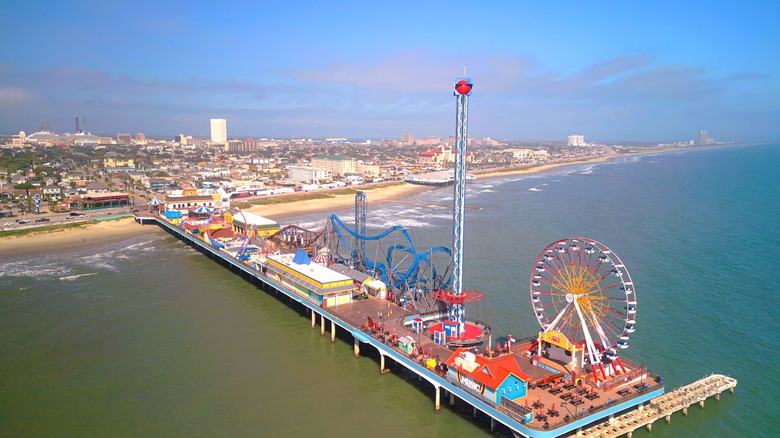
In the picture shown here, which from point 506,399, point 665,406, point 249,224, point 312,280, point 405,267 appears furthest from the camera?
point 249,224

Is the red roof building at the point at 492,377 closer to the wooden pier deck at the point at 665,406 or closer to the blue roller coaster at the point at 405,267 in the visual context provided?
the wooden pier deck at the point at 665,406

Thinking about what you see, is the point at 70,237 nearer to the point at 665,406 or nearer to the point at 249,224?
the point at 249,224

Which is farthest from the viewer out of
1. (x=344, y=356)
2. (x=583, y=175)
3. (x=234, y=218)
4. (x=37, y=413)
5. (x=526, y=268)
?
(x=583, y=175)

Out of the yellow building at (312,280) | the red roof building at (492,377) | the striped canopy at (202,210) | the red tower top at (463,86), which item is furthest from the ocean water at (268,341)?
the red tower top at (463,86)

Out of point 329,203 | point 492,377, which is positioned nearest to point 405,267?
point 492,377

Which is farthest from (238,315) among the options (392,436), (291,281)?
(392,436)

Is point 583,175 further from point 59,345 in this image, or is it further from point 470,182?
point 59,345

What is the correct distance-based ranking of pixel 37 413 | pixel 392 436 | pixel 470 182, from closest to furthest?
pixel 392 436 → pixel 37 413 → pixel 470 182
